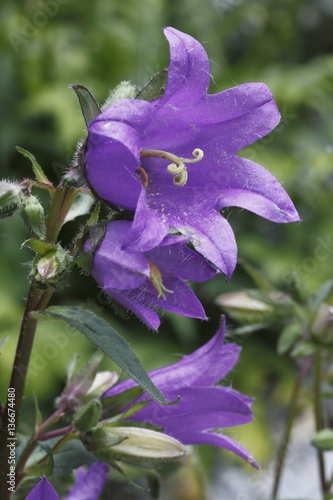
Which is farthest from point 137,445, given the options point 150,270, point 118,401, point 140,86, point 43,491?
point 140,86

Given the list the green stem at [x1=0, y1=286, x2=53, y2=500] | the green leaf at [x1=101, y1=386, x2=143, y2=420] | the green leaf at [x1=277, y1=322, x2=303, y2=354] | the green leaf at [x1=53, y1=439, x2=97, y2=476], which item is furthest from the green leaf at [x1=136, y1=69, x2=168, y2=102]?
the green leaf at [x1=277, y1=322, x2=303, y2=354]

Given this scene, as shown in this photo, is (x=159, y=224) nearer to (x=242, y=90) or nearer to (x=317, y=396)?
(x=242, y=90)

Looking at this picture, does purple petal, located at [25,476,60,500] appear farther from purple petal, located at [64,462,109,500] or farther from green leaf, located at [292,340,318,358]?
green leaf, located at [292,340,318,358]

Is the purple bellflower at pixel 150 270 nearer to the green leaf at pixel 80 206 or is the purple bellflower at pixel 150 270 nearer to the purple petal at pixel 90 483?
the green leaf at pixel 80 206

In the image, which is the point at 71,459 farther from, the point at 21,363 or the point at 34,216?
the point at 34,216

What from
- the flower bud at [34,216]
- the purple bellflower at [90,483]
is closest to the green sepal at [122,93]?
the flower bud at [34,216]

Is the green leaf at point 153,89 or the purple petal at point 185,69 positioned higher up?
the purple petal at point 185,69
